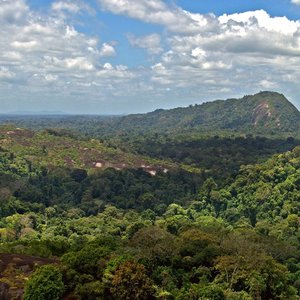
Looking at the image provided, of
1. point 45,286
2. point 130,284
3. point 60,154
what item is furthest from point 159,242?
point 60,154

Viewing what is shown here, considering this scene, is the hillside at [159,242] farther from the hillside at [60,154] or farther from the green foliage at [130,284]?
the hillside at [60,154]

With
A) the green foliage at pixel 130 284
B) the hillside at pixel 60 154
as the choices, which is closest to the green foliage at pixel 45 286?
the green foliage at pixel 130 284

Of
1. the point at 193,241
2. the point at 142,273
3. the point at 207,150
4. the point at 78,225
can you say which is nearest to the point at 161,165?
the point at 207,150

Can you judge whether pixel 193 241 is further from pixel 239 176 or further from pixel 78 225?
pixel 239 176

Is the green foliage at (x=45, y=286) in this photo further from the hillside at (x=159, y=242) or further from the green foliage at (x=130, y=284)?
the green foliage at (x=130, y=284)

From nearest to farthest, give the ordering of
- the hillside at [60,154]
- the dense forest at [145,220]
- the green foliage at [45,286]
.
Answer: the green foliage at [45,286], the dense forest at [145,220], the hillside at [60,154]

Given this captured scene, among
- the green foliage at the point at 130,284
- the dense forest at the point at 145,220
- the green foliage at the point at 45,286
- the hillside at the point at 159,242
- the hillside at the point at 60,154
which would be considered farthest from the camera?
the hillside at the point at 60,154

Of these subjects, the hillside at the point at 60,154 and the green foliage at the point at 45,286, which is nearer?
the green foliage at the point at 45,286
